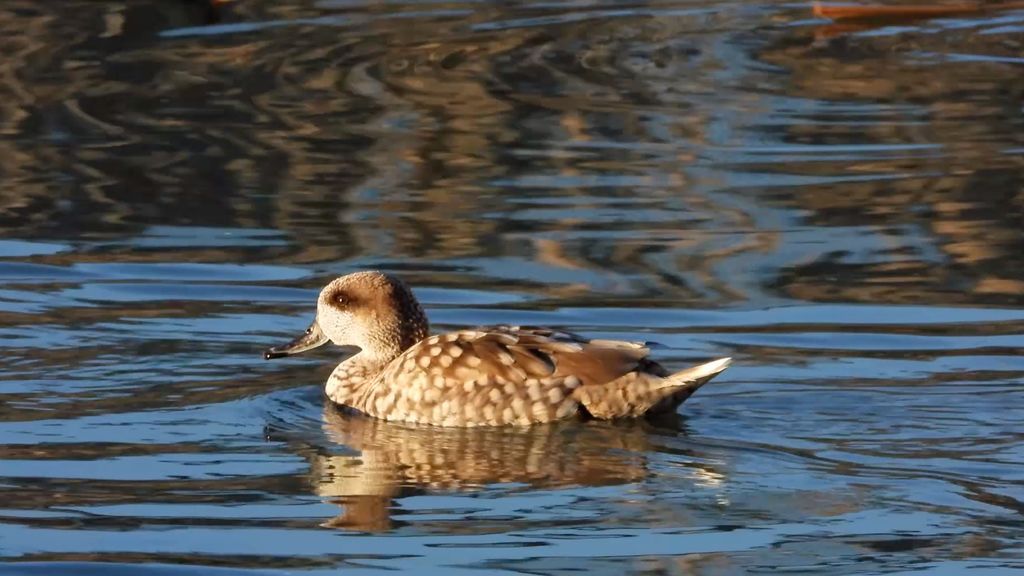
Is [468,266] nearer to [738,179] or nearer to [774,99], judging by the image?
[738,179]

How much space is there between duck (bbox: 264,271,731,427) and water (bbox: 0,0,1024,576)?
0.38ft

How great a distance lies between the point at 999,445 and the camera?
7891 mm

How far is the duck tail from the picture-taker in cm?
844

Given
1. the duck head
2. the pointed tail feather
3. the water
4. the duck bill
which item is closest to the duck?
the pointed tail feather

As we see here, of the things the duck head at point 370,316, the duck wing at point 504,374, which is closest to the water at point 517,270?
the duck wing at point 504,374

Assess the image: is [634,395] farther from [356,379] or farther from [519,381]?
[356,379]

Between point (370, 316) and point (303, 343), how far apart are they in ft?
1.06

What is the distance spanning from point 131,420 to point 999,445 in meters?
3.13

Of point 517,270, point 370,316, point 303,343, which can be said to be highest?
point 370,316

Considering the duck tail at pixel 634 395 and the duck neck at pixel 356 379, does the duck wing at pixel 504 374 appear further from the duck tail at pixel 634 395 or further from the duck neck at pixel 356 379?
the duck neck at pixel 356 379

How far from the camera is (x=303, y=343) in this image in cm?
946

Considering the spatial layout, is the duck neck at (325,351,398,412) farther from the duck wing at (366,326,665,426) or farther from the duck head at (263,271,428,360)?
the duck wing at (366,326,665,426)

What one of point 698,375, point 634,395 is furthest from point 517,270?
point 698,375

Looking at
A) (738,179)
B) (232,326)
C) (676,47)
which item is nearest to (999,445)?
(232,326)
